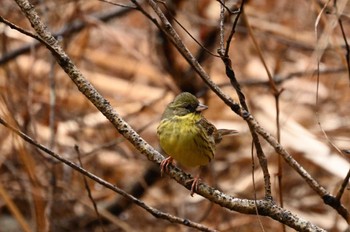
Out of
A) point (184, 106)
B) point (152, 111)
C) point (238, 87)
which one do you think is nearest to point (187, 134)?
point (184, 106)

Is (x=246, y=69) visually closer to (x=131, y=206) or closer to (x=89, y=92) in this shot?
(x=131, y=206)

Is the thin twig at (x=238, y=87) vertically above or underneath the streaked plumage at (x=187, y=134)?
underneath

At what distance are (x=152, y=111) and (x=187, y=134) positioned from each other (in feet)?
8.34

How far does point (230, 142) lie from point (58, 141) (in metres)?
1.44

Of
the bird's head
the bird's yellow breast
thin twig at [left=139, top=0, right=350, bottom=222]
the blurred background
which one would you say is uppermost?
the blurred background

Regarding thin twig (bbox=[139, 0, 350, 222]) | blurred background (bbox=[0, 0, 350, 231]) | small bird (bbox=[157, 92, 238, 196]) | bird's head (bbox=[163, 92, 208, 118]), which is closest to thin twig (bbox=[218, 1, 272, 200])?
thin twig (bbox=[139, 0, 350, 222])

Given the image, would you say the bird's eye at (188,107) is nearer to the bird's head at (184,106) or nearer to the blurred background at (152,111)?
the bird's head at (184,106)

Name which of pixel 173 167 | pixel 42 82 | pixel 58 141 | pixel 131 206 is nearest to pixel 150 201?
pixel 131 206

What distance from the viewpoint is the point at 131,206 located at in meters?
4.19

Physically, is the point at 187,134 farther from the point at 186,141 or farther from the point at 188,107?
the point at 188,107

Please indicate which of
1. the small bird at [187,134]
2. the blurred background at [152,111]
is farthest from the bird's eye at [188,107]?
the blurred background at [152,111]

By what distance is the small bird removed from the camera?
227cm

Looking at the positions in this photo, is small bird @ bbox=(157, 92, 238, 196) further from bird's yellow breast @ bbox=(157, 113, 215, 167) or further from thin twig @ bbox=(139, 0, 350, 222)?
thin twig @ bbox=(139, 0, 350, 222)

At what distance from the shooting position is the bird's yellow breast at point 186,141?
226cm
